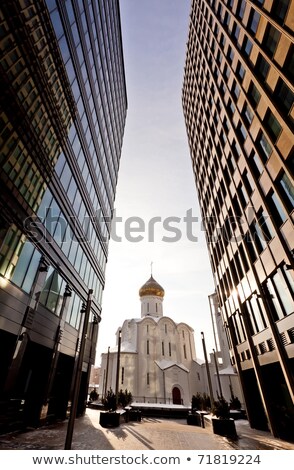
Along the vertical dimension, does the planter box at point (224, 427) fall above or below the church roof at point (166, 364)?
below

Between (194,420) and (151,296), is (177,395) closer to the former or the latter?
(151,296)

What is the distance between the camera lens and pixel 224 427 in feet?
47.3

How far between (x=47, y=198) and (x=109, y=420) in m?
15.3

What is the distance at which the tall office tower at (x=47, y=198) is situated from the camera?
37.3ft

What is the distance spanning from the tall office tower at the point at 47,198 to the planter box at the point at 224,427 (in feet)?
30.3

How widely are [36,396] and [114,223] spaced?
22.7 m

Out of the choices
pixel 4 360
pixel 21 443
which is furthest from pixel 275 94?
pixel 21 443

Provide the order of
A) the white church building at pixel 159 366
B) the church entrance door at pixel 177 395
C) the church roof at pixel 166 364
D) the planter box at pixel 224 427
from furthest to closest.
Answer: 1. the church roof at pixel 166 364
2. the white church building at pixel 159 366
3. the church entrance door at pixel 177 395
4. the planter box at pixel 224 427

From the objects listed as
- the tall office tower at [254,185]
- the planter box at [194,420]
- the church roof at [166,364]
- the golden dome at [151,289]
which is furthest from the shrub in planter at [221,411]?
the golden dome at [151,289]

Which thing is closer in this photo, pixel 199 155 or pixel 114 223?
pixel 199 155

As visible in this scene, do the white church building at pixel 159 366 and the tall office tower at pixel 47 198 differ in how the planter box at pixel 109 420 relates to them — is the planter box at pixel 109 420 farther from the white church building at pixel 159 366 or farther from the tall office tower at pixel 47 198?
the white church building at pixel 159 366

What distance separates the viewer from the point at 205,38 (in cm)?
2616

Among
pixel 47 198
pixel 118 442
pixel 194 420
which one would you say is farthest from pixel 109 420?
pixel 47 198
